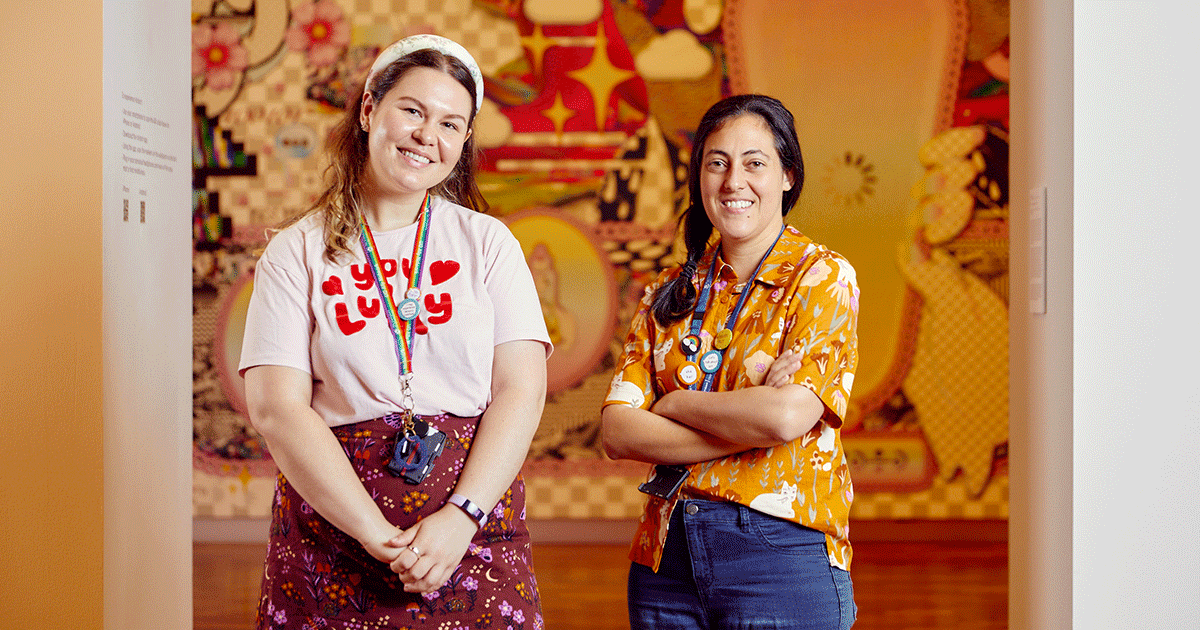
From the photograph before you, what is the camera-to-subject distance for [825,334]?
1627mm

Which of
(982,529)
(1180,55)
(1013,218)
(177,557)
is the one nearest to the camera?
(1180,55)

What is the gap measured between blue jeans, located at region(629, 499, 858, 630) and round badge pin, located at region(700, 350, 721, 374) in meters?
0.24

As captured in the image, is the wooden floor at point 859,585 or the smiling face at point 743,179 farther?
the wooden floor at point 859,585

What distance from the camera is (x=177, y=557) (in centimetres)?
249

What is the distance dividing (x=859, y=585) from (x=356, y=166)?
342cm

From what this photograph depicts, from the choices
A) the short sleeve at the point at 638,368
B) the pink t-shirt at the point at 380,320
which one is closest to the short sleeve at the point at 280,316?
the pink t-shirt at the point at 380,320

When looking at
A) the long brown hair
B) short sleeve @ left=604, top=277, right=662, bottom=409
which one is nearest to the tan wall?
the long brown hair

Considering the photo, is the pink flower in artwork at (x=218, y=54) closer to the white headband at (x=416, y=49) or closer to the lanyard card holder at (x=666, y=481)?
the white headband at (x=416, y=49)

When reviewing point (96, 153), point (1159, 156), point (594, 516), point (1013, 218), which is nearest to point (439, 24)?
point (594, 516)

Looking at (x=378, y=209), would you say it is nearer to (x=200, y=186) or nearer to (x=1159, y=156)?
(x=1159, y=156)

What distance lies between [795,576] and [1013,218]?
1.12 m

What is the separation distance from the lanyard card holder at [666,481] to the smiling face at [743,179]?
44cm

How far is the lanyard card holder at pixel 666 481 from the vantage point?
64.7 inches

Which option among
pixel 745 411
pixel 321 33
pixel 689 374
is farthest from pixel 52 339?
pixel 321 33
